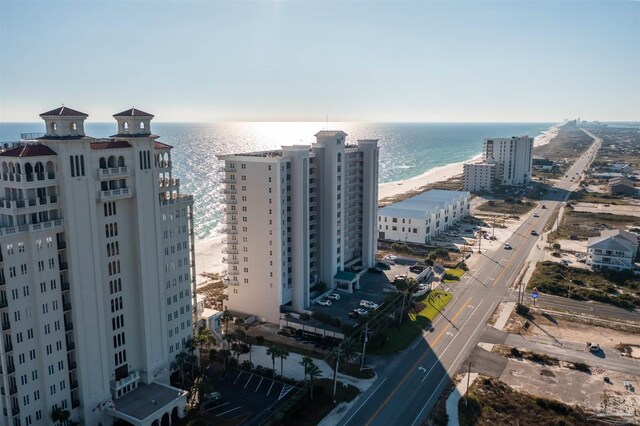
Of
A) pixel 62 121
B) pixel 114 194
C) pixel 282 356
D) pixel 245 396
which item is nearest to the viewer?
pixel 62 121

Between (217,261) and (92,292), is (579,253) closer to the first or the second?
(217,261)

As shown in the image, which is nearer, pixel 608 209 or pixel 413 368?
pixel 413 368

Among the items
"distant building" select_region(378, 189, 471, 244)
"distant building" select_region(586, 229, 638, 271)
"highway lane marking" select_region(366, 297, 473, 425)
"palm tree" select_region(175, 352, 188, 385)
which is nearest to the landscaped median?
"highway lane marking" select_region(366, 297, 473, 425)

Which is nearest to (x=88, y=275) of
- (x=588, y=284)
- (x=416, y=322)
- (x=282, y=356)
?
(x=282, y=356)

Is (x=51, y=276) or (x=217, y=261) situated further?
(x=217, y=261)

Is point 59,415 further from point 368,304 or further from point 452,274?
point 452,274

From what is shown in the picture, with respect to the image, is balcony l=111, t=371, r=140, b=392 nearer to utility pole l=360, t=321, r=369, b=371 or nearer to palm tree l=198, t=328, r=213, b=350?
palm tree l=198, t=328, r=213, b=350

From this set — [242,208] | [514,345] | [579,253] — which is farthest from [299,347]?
[579,253]
